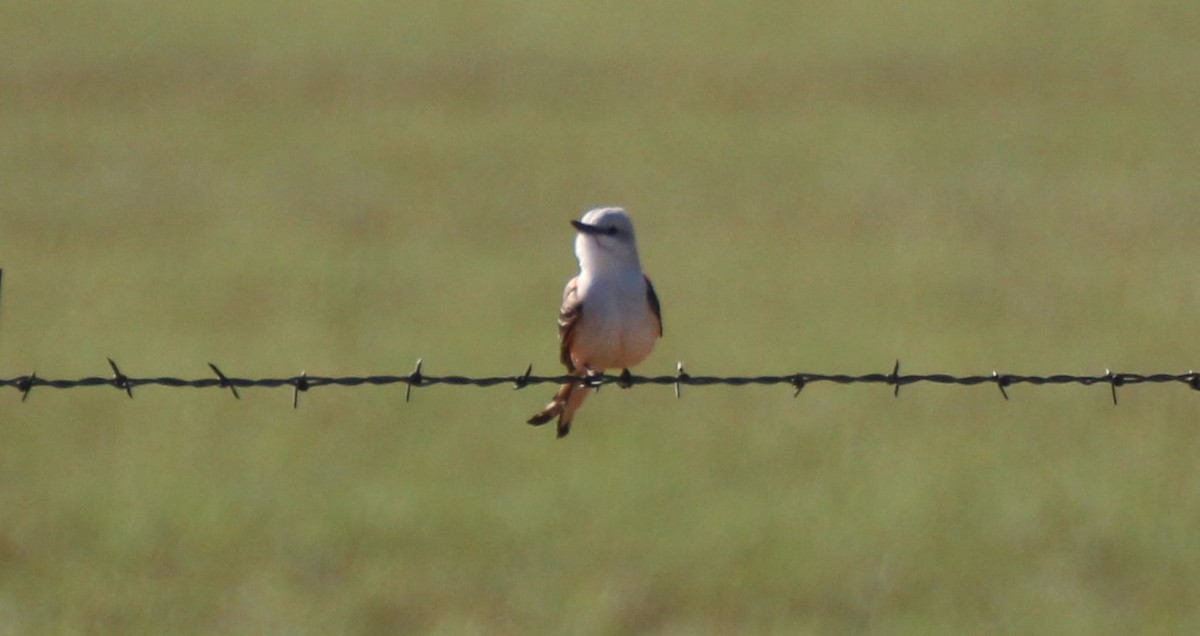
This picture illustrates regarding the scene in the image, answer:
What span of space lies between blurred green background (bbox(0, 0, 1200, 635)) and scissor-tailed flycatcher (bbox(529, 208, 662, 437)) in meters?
2.36

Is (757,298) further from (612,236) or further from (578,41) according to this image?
(578,41)

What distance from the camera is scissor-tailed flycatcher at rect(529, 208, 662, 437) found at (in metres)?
6.51

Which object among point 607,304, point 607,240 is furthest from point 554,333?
point 607,304

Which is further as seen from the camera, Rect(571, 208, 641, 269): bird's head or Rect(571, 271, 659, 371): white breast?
Rect(571, 208, 641, 269): bird's head

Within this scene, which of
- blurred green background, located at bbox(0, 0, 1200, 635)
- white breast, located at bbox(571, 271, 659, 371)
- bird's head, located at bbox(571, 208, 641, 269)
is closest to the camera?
white breast, located at bbox(571, 271, 659, 371)

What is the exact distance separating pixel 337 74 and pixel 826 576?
79.6ft

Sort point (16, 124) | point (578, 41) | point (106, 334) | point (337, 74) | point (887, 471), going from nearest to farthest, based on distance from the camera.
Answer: point (887, 471) → point (106, 334) → point (16, 124) → point (337, 74) → point (578, 41)

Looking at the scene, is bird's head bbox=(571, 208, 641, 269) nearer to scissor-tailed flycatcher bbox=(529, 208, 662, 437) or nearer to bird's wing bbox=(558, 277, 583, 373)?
scissor-tailed flycatcher bbox=(529, 208, 662, 437)

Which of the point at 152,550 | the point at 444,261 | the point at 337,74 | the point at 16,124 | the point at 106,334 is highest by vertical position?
the point at 337,74

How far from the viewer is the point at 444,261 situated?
18.6 metres

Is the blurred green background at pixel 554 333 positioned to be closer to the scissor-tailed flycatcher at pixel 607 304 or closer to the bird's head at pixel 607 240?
the scissor-tailed flycatcher at pixel 607 304

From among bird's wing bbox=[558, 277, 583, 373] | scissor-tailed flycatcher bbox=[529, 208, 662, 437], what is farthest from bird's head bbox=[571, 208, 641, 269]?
bird's wing bbox=[558, 277, 583, 373]

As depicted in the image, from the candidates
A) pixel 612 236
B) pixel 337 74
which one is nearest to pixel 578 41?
pixel 337 74

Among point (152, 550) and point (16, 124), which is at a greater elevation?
point (16, 124)
